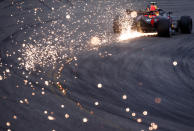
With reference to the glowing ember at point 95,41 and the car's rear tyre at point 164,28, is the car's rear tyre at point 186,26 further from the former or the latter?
the glowing ember at point 95,41

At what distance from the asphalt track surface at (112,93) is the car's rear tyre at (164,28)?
3.04 ft

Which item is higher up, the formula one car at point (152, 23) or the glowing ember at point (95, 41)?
the formula one car at point (152, 23)

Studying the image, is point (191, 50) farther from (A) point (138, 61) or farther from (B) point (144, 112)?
(B) point (144, 112)

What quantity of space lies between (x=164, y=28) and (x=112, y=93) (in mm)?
→ 2948

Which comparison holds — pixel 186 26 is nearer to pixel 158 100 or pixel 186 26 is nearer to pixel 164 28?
pixel 164 28

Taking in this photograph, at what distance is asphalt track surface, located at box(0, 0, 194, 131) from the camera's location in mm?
2201

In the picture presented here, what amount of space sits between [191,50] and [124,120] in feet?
8.12

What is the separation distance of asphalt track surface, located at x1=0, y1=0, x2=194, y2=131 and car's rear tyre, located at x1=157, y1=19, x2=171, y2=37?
36.5 inches

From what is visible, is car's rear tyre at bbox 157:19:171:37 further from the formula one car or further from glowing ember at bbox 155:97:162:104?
glowing ember at bbox 155:97:162:104

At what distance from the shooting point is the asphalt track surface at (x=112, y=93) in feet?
7.22

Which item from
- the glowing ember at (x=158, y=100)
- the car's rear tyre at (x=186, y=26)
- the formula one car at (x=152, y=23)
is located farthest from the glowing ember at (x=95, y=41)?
the glowing ember at (x=158, y=100)

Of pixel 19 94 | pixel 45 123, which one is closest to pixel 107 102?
pixel 45 123

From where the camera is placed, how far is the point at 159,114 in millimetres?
2320

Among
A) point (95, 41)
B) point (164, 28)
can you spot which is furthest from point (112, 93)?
point (164, 28)
